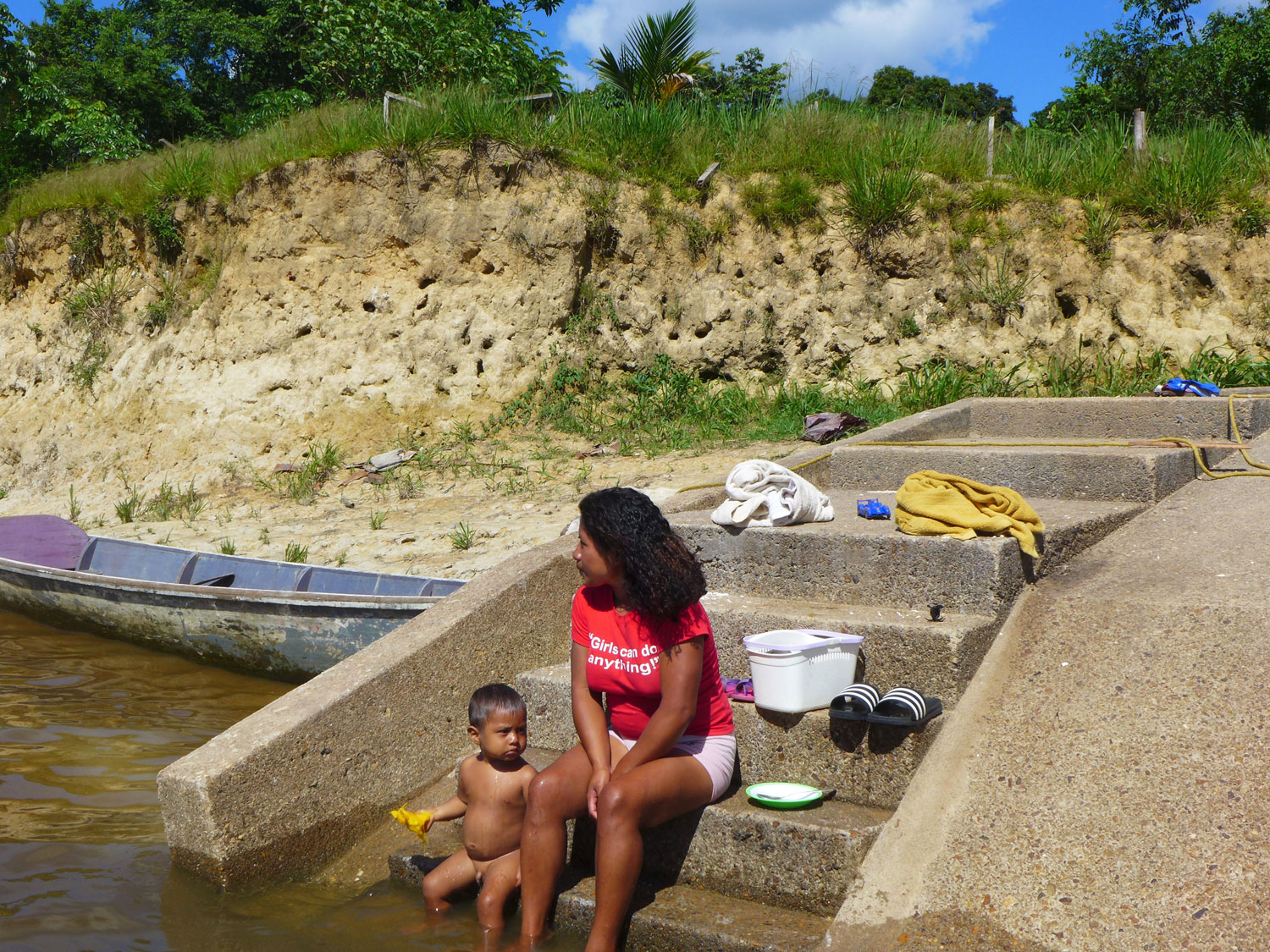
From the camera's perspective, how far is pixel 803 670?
11.0ft

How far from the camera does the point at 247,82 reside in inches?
1070

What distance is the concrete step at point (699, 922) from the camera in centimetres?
287

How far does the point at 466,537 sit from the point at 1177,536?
16.4 feet

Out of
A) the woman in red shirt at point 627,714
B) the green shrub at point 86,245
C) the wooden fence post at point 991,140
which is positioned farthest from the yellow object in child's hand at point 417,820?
the green shrub at point 86,245

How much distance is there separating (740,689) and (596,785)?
0.82m

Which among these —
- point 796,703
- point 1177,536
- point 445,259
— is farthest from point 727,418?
point 796,703

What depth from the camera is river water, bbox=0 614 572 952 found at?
320cm

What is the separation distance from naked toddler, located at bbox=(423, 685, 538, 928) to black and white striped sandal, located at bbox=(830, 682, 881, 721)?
105cm

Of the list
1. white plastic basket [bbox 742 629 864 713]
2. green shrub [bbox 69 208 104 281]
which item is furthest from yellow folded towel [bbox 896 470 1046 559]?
green shrub [bbox 69 208 104 281]

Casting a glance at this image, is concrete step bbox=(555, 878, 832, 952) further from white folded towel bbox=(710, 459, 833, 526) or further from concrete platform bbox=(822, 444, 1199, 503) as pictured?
concrete platform bbox=(822, 444, 1199, 503)

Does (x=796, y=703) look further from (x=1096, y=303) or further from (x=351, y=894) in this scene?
(x=1096, y=303)

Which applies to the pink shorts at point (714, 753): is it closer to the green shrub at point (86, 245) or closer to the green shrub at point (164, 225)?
the green shrub at point (164, 225)

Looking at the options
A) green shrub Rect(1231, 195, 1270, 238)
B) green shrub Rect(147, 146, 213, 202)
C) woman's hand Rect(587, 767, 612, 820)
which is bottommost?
woman's hand Rect(587, 767, 612, 820)

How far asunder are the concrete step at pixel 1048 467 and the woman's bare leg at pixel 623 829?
3.00 metres
